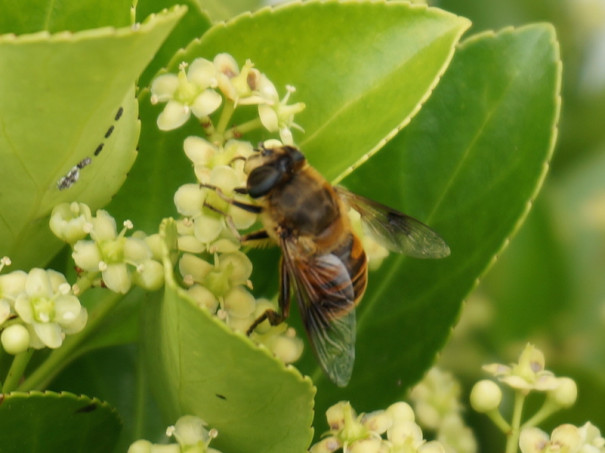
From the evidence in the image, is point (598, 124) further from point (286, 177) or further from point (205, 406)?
point (205, 406)

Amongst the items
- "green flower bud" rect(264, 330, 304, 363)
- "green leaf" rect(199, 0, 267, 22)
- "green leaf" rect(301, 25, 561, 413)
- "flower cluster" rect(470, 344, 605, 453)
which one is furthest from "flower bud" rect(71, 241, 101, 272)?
"green leaf" rect(199, 0, 267, 22)

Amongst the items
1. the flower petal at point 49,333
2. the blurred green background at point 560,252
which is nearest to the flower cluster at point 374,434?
the flower petal at point 49,333

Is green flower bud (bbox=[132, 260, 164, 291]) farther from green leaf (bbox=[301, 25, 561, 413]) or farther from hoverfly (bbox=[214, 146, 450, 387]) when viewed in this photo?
green leaf (bbox=[301, 25, 561, 413])

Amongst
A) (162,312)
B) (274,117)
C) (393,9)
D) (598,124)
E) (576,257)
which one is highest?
(393,9)

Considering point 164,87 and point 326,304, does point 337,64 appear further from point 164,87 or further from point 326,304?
point 326,304

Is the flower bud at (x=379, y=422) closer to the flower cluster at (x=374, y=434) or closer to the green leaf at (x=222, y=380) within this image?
the flower cluster at (x=374, y=434)

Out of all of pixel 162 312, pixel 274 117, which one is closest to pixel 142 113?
pixel 274 117

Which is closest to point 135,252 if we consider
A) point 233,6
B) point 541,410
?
point 541,410
